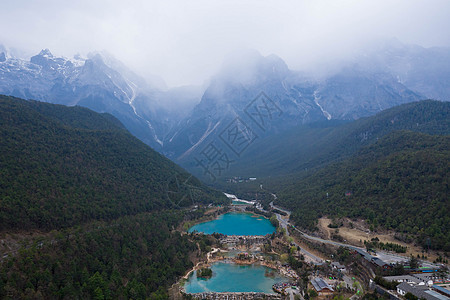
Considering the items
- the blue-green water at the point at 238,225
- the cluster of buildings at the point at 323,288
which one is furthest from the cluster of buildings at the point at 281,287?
the blue-green water at the point at 238,225

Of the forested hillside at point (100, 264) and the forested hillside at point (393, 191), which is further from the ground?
the forested hillside at point (393, 191)

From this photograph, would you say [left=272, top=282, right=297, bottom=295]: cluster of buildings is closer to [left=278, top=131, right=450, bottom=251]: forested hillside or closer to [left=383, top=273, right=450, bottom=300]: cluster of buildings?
[left=383, top=273, right=450, bottom=300]: cluster of buildings

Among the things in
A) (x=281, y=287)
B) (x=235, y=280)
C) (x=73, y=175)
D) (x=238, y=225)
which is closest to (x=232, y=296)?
(x=235, y=280)

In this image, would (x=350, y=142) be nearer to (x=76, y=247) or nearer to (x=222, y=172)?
(x=222, y=172)

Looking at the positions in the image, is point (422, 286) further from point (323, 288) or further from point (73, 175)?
point (73, 175)

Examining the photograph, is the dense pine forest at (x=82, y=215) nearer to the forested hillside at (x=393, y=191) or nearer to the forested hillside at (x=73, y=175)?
the forested hillside at (x=73, y=175)

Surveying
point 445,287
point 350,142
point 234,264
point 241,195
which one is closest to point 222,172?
point 241,195

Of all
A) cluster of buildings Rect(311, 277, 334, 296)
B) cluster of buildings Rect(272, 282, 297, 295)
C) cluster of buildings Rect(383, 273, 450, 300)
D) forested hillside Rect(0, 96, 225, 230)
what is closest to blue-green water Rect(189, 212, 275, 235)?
forested hillside Rect(0, 96, 225, 230)
